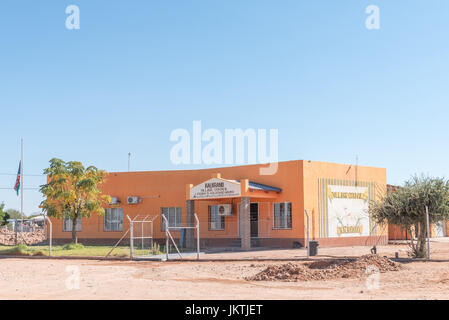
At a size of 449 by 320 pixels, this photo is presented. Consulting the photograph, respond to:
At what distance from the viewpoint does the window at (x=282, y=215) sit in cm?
3105

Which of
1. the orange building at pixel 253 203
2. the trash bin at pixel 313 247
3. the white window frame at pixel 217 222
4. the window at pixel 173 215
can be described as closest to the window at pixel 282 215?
the orange building at pixel 253 203

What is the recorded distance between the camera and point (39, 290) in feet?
47.4

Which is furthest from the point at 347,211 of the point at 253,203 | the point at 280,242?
the point at 253,203

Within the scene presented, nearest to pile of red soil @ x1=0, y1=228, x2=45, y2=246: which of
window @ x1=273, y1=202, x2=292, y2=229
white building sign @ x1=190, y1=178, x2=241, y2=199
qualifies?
white building sign @ x1=190, y1=178, x2=241, y2=199

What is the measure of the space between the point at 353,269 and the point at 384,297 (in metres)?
4.65

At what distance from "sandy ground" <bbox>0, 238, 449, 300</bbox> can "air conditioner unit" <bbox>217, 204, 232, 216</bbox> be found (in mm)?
10760

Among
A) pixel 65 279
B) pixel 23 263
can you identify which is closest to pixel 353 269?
pixel 65 279

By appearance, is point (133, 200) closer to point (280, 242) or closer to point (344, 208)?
point (280, 242)

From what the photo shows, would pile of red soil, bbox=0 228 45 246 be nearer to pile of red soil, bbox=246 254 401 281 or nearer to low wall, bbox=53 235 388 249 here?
low wall, bbox=53 235 388 249

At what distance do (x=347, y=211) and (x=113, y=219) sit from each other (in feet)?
50.7

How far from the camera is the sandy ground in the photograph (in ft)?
42.4
